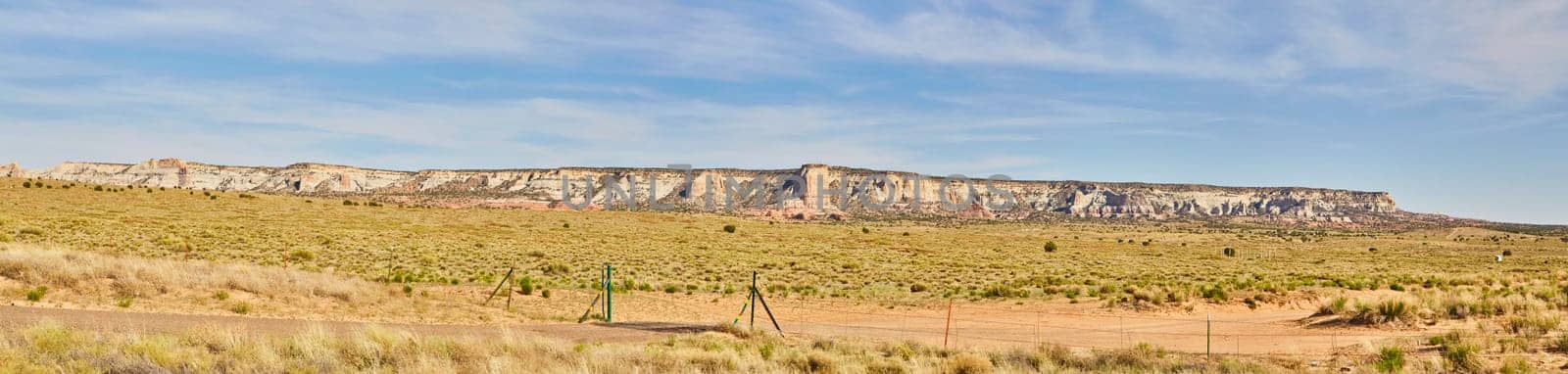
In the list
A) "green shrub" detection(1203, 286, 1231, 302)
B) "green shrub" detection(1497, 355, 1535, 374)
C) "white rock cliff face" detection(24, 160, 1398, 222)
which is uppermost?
"white rock cliff face" detection(24, 160, 1398, 222)

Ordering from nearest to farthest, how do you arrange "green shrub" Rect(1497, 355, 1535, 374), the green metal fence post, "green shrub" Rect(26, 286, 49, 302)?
"green shrub" Rect(1497, 355, 1535, 374), the green metal fence post, "green shrub" Rect(26, 286, 49, 302)

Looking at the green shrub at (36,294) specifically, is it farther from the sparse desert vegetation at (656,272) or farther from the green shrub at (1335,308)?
the green shrub at (1335,308)

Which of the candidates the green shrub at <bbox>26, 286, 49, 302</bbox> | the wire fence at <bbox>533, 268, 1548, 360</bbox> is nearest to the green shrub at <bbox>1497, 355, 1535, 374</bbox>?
the wire fence at <bbox>533, 268, 1548, 360</bbox>

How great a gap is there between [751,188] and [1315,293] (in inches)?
5880

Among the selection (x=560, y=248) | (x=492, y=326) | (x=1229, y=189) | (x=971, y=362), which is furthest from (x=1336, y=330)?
(x=1229, y=189)

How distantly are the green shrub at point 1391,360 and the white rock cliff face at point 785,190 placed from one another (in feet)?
412

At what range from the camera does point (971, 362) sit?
10906 mm

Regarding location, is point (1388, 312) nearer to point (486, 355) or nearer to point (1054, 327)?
point (1054, 327)

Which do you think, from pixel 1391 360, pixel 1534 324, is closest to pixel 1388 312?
pixel 1534 324

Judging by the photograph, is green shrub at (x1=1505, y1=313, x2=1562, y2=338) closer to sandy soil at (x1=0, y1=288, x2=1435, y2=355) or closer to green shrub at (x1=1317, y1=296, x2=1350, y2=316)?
sandy soil at (x1=0, y1=288, x2=1435, y2=355)

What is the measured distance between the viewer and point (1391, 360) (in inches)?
467

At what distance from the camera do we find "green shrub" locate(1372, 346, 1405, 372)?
1154cm

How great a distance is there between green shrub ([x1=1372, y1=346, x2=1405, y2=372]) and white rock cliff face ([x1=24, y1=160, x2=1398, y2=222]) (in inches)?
4945

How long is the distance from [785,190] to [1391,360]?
15386 centimetres
